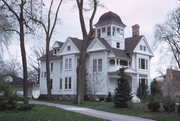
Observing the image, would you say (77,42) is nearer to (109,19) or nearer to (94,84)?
(109,19)

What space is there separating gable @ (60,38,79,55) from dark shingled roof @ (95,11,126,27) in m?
4.48

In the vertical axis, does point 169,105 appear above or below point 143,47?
below

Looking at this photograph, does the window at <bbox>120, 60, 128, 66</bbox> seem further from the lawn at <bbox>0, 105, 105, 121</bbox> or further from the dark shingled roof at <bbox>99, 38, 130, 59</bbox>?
the lawn at <bbox>0, 105, 105, 121</bbox>

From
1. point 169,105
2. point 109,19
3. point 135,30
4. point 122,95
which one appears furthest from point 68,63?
point 169,105

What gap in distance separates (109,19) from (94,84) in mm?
9450

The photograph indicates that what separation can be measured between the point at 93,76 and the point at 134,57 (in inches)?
251

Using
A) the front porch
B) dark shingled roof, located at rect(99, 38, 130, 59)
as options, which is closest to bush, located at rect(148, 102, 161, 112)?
the front porch

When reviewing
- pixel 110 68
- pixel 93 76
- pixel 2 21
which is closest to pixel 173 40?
pixel 110 68

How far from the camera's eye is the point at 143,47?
1588 inches

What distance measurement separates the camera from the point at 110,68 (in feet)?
120

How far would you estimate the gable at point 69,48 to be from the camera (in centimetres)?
4006

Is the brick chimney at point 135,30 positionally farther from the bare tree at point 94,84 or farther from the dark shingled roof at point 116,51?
the bare tree at point 94,84

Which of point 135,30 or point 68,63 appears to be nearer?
point 68,63

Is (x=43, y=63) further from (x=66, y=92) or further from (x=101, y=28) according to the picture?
(x=101, y=28)
